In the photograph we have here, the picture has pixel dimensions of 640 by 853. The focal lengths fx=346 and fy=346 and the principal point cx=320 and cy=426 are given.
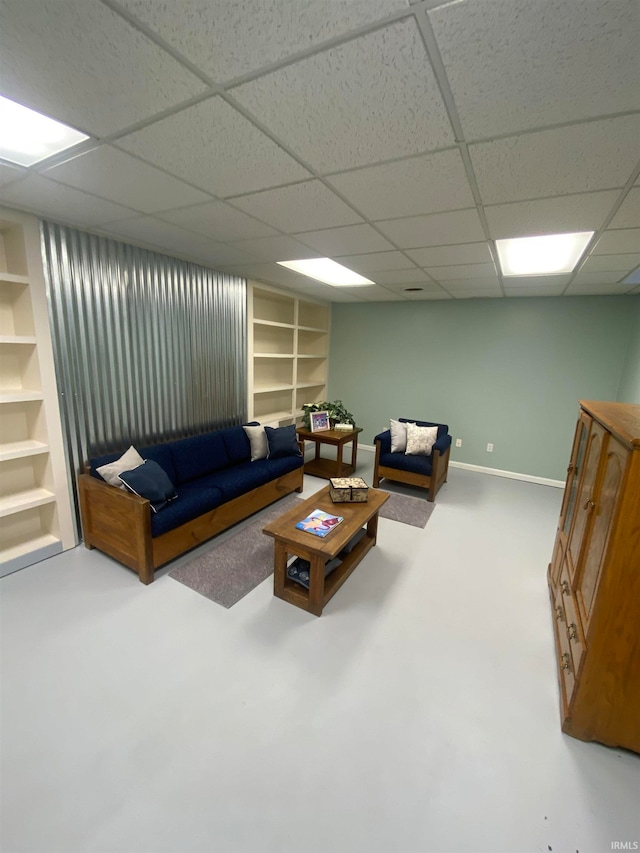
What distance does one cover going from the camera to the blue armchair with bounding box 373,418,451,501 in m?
3.84

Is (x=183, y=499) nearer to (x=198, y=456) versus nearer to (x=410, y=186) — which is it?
(x=198, y=456)

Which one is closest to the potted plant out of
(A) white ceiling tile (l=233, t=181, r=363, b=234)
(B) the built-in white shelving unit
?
(A) white ceiling tile (l=233, t=181, r=363, b=234)

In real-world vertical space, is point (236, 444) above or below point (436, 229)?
below

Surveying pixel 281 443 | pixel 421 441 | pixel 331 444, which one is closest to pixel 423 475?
pixel 421 441

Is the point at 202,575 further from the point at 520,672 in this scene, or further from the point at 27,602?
the point at 520,672

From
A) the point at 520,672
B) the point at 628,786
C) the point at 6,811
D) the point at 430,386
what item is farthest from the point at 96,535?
the point at 430,386

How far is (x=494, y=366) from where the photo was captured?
15.2ft

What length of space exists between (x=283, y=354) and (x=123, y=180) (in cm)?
317

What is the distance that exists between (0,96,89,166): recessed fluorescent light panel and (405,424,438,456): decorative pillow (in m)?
3.73

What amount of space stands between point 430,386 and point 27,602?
4840mm

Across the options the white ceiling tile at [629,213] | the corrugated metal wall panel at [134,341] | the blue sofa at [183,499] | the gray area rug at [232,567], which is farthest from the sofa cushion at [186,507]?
the white ceiling tile at [629,213]

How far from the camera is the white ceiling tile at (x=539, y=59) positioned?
0.78 meters

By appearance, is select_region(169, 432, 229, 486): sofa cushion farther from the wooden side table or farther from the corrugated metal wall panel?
the wooden side table

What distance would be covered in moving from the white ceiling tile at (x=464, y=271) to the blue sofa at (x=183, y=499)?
2.39 meters
